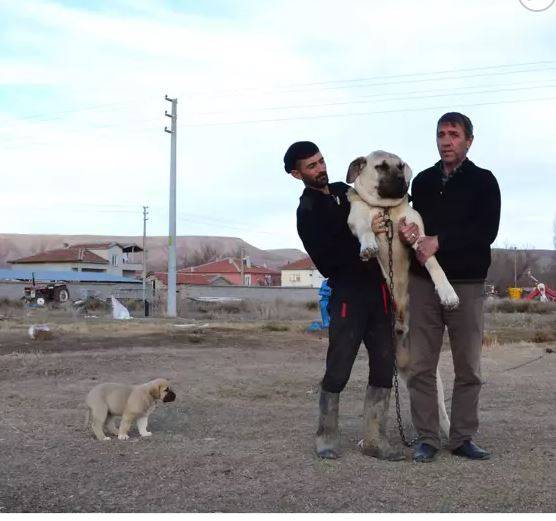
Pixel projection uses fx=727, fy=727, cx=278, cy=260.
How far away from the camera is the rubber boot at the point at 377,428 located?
4.27 m

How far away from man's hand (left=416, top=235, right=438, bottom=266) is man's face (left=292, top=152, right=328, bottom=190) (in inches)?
27.0

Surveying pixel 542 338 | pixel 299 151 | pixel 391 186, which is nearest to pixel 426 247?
pixel 391 186

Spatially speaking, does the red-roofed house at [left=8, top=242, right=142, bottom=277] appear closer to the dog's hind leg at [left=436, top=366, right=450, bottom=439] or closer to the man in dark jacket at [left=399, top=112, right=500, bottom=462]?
the dog's hind leg at [left=436, top=366, right=450, bottom=439]

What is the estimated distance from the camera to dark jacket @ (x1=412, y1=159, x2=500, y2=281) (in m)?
4.22

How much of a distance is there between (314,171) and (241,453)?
5.71ft

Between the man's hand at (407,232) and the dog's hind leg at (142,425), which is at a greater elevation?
the man's hand at (407,232)

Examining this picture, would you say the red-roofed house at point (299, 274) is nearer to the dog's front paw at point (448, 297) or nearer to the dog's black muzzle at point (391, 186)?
the dog's black muzzle at point (391, 186)

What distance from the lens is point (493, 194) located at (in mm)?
4270

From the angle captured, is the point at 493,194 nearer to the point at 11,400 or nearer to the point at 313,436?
the point at 313,436

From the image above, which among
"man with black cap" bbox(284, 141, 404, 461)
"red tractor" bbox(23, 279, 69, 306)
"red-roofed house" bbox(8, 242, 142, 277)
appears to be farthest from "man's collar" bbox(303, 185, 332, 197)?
"red-roofed house" bbox(8, 242, 142, 277)

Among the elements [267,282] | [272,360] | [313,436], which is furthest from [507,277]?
[313,436]

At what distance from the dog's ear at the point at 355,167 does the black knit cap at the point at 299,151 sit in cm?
23

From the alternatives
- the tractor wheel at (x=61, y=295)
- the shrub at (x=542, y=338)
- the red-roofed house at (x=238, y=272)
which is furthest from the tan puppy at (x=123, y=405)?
the red-roofed house at (x=238, y=272)

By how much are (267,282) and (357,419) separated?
86.3 metres
